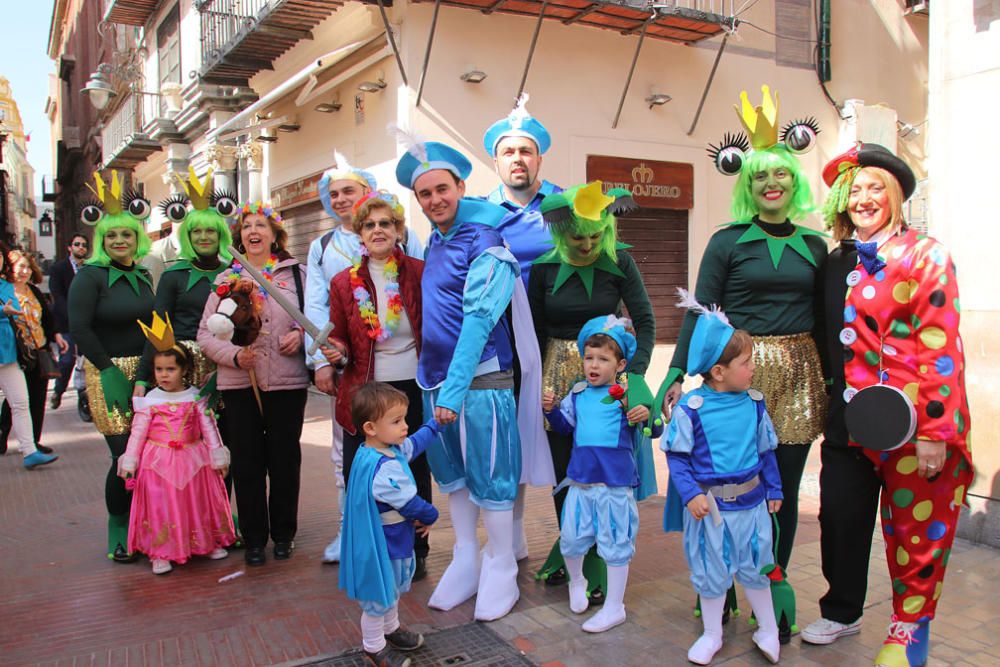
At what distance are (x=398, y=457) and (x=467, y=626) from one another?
0.96 metres

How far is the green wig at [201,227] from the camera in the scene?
453cm

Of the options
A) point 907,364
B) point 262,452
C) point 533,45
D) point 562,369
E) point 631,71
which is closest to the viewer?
point 907,364

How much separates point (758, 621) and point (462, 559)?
1366mm

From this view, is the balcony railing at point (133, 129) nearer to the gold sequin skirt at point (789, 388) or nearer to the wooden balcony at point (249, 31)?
the wooden balcony at point (249, 31)

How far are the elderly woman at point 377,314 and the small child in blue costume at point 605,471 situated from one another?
874 millimetres

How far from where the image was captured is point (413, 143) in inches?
147

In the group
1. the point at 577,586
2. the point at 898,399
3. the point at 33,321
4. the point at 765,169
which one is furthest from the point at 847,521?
the point at 33,321

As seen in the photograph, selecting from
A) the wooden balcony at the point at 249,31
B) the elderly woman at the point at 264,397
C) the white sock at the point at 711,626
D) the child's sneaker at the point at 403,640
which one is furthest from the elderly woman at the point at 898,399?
the wooden balcony at the point at 249,31

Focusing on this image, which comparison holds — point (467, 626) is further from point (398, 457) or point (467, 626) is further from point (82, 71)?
point (82, 71)

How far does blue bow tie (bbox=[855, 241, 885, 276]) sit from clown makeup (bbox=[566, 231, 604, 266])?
1104 millimetres

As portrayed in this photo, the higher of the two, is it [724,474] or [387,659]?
[724,474]

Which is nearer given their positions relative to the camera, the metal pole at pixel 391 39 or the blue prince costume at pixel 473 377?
the blue prince costume at pixel 473 377

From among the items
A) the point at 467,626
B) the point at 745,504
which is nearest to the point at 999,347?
the point at 745,504

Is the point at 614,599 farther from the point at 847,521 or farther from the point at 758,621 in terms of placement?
the point at 847,521
